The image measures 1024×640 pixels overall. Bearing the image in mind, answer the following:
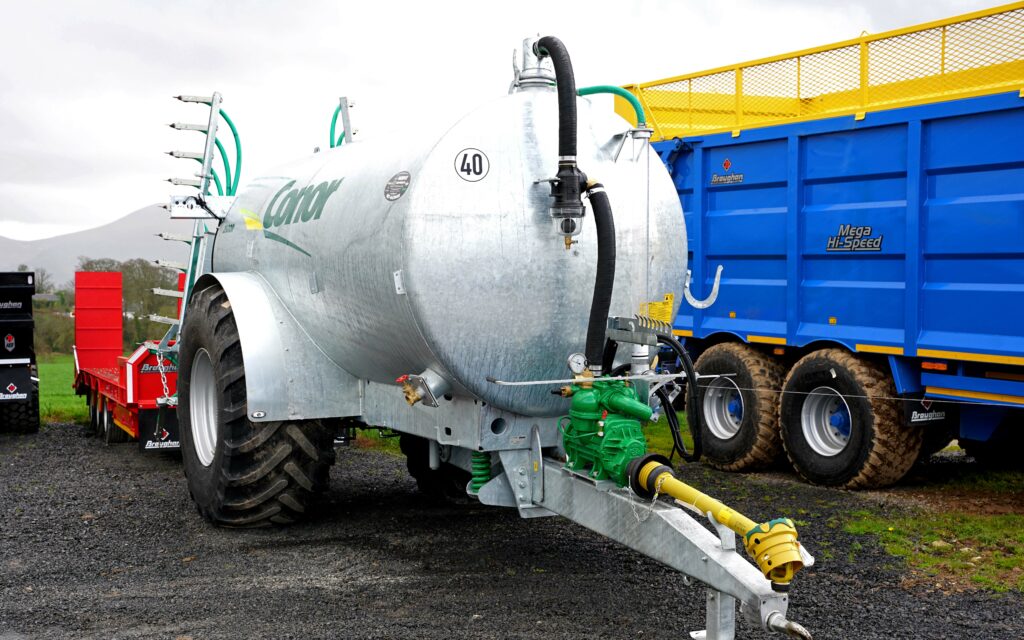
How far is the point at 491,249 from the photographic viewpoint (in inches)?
196

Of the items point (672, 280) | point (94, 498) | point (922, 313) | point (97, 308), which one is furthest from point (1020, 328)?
point (97, 308)

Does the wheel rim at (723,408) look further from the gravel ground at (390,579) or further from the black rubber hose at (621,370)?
the black rubber hose at (621,370)

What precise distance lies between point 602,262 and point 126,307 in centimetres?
1585

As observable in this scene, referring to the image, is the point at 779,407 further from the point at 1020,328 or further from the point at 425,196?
the point at 425,196

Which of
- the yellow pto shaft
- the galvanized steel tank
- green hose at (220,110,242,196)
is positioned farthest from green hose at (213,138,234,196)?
the yellow pto shaft

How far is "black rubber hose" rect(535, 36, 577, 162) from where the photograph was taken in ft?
15.8

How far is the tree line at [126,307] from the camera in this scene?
17969 millimetres

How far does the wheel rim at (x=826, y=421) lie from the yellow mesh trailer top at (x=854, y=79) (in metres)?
2.24

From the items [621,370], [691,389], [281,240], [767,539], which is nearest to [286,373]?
[281,240]

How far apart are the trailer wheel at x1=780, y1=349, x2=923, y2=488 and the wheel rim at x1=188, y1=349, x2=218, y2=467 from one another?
13.9 feet

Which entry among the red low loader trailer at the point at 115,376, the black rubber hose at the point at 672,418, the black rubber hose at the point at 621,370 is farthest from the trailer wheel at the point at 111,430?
the black rubber hose at the point at 672,418

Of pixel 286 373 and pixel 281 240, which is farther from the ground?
pixel 281 240

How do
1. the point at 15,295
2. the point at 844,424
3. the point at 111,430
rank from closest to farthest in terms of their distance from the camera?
the point at 844,424, the point at 111,430, the point at 15,295

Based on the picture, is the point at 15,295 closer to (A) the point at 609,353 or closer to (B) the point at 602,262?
(A) the point at 609,353
